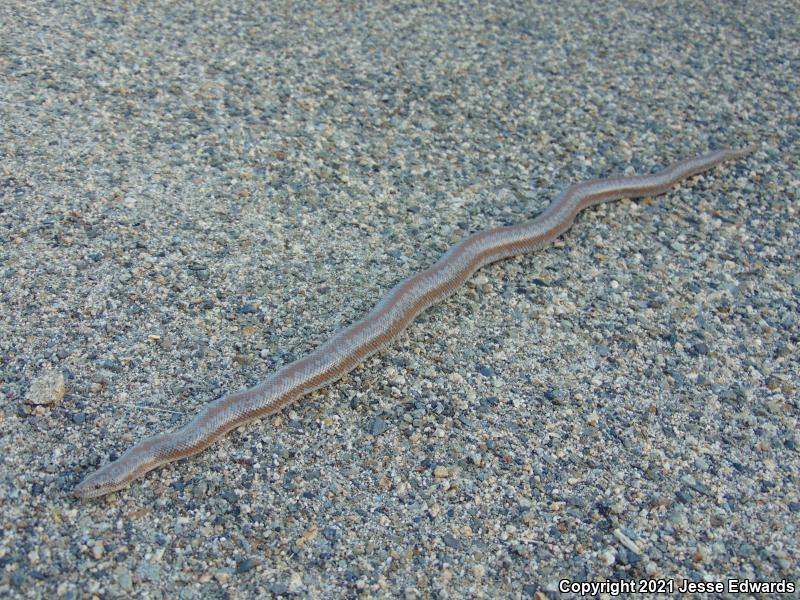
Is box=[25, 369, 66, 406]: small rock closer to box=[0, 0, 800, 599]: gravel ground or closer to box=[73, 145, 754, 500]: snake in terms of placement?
box=[0, 0, 800, 599]: gravel ground

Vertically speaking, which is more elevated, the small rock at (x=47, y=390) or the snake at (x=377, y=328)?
the snake at (x=377, y=328)

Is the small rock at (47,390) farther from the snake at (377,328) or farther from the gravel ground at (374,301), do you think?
the snake at (377,328)

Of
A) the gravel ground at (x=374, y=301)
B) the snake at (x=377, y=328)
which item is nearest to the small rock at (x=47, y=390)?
the gravel ground at (x=374, y=301)

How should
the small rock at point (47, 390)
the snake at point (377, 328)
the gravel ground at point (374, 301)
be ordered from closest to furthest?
the gravel ground at point (374, 301) → the snake at point (377, 328) → the small rock at point (47, 390)

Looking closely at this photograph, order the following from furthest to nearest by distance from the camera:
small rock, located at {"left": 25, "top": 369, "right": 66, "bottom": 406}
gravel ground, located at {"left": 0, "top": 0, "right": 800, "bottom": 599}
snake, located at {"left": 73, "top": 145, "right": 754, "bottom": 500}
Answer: small rock, located at {"left": 25, "top": 369, "right": 66, "bottom": 406} → snake, located at {"left": 73, "top": 145, "right": 754, "bottom": 500} → gravel ground, located at {"left": 0, "top": 0, "right": 800, "bottom": 599}

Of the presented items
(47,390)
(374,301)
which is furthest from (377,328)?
(47,390)

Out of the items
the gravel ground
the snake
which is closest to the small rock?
the gravel ground
